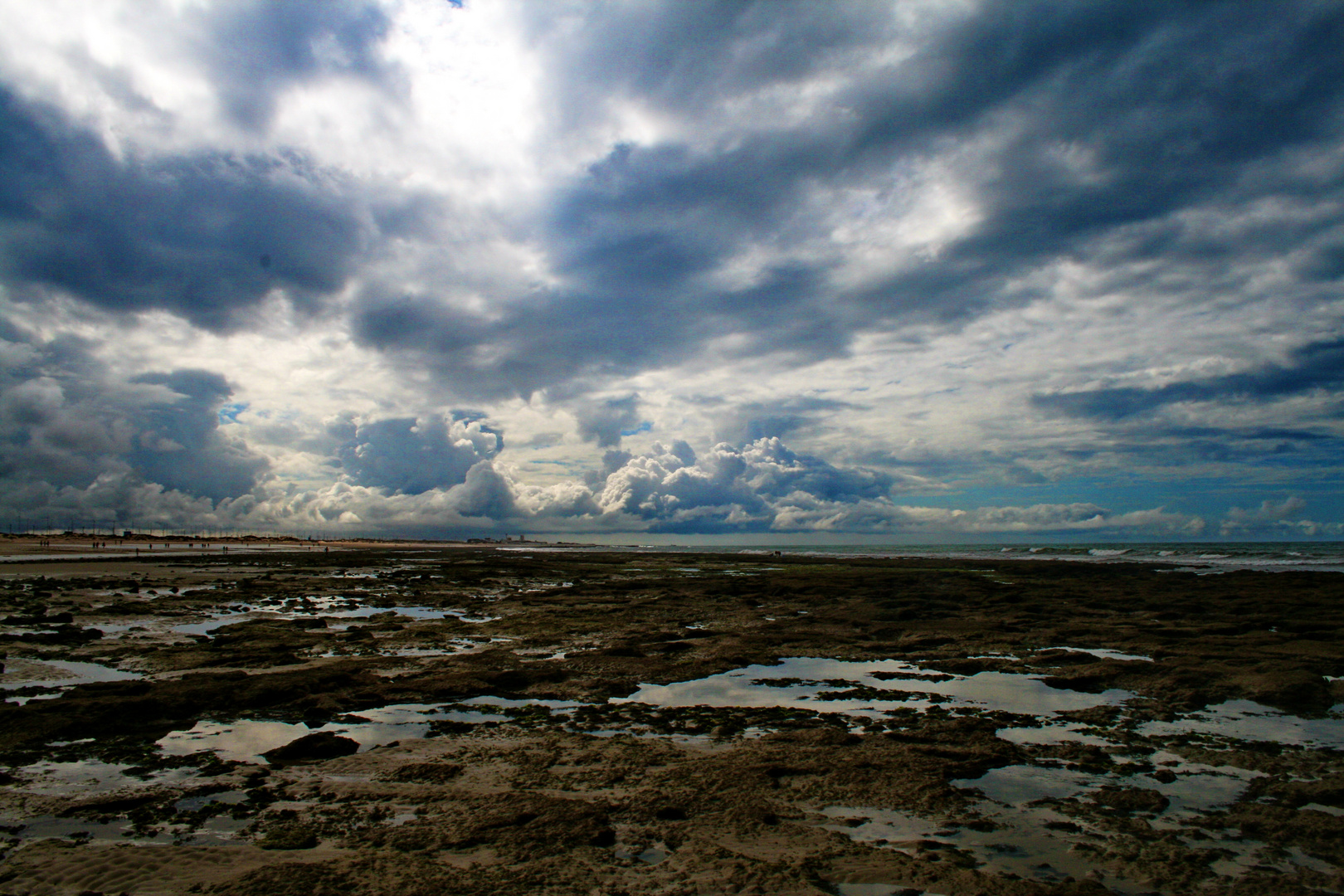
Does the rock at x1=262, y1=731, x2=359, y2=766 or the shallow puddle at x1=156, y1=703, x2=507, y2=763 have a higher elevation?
the rock at x1=262, y1=731, x2=359, y2=766

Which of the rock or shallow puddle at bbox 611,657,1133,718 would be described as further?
shallow puddle at bbox 611,657,1133,718

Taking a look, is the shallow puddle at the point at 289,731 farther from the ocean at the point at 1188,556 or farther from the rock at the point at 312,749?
the ocean at the point at 1188,556

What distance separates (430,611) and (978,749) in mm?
22393

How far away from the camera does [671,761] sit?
28.4 feet

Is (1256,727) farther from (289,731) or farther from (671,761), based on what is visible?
(289,731)

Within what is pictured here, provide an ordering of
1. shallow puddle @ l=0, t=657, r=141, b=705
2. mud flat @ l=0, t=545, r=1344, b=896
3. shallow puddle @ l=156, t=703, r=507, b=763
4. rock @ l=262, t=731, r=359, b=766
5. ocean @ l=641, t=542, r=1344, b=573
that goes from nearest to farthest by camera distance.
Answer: mud flat @ l=0, t=545, r=1344, b=896 < rock @ l=262, t=731, r=359, b=766 < shallow puddle @ l=156, t=703, r=507, b=763 < shallow puddle @ l=0, t=657, r=141, b=705 < ocean @ l=641, t=542, r=1344, b=573

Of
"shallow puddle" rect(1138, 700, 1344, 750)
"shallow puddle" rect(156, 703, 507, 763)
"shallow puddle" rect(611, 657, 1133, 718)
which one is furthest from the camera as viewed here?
"shallow puddle" rect(611, 657, 1133, 718)

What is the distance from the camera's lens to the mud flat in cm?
592

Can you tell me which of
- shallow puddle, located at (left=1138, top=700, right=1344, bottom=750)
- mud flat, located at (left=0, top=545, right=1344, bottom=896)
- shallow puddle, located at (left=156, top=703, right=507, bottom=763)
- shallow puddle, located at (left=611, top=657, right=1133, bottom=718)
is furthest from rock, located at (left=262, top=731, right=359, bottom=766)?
shallow puddle, located at (left=1138, top=700, right=1344, bottom=750)

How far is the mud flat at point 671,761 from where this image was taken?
5918 mm

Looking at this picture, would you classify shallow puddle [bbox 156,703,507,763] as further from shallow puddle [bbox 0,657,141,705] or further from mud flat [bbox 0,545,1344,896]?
shallow puddle [bbox 0,657,141,705]

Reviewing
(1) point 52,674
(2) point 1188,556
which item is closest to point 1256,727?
(1) point 52,674

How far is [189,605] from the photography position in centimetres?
2702

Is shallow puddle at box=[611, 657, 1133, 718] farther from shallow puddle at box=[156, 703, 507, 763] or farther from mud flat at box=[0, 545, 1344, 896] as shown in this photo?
shallow puddle at box=[156, 703, 507, 763]
